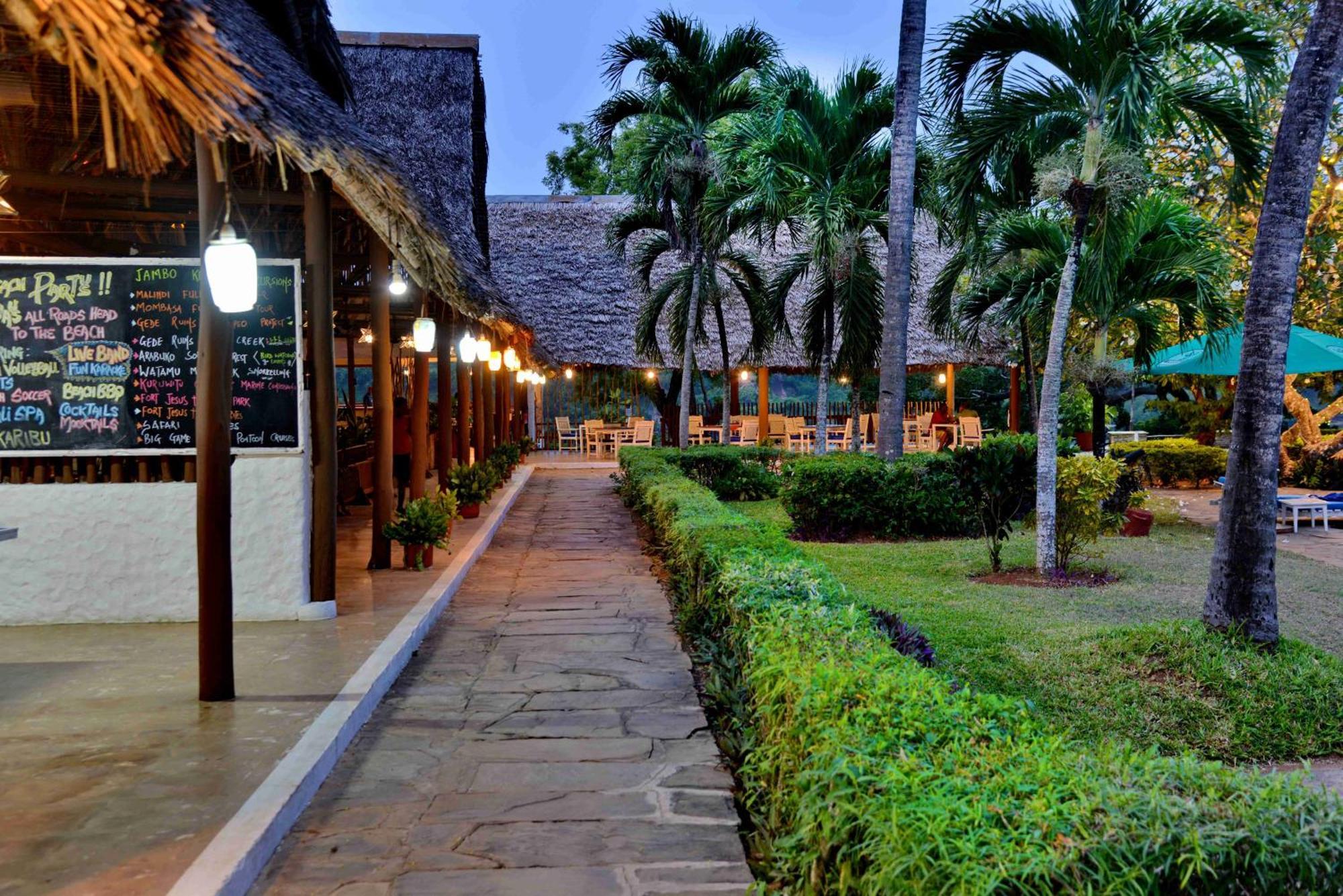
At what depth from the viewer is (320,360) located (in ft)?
22.1

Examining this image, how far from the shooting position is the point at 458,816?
3611mm

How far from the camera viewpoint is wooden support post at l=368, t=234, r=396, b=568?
26.9ft

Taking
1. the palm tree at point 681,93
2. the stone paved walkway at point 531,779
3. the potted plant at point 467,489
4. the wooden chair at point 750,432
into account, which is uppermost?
the palm tree at point 681,93

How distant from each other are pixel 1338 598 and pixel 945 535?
4.23 meters

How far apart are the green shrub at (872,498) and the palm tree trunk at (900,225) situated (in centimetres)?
34

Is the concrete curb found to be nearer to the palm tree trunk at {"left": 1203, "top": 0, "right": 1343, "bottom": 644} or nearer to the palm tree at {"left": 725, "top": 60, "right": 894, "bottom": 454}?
the palm tree trunk at {"left": 1203, "top": 0, "right": 1343, "bottom": 644}

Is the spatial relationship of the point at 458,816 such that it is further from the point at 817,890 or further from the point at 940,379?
the point at 940,379

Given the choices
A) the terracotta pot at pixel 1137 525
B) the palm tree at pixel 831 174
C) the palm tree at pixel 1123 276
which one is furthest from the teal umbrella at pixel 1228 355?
the palm tree at pixel 831 174

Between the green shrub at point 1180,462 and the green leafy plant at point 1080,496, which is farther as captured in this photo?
the green shrub at point 1180,462

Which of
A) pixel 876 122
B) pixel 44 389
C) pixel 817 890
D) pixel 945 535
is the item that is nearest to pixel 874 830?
pixel 817 890

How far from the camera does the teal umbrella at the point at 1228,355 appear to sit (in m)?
13.7

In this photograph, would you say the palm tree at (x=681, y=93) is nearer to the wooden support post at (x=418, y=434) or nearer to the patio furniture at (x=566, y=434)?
the wooden support post at (x=418, y=434)

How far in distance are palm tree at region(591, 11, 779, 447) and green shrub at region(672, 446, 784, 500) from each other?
1.03 metres

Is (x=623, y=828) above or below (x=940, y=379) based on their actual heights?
below
